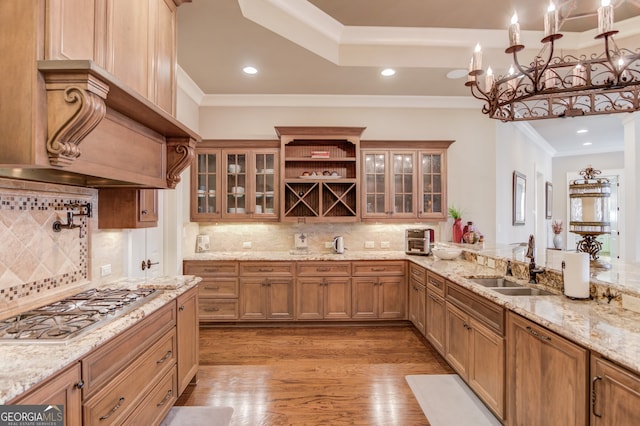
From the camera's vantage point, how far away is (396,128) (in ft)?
15.7

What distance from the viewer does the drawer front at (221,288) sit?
4.10 m

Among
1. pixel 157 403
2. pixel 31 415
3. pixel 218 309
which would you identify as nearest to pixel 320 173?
pixel 218 309

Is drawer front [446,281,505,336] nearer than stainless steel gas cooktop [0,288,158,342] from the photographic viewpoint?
No

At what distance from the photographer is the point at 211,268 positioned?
411 cm

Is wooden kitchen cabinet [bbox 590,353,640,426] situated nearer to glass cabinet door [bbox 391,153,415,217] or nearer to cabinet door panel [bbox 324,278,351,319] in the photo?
cabinet door panel [bbox 324,278,351,319]

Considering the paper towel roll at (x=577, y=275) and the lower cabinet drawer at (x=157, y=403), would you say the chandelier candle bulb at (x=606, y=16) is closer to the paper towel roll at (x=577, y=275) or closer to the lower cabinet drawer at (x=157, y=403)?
the paper towel roll at (x=577, y=275)

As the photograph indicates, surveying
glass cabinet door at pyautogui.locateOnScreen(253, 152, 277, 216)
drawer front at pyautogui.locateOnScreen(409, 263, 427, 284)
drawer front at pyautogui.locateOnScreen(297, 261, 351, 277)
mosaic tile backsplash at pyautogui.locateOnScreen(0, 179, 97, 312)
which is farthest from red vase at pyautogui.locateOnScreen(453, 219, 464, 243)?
mosaic tile backsplash at pyautogui.locateOnScreen(0, 179, 97, 312)

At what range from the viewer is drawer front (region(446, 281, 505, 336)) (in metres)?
2.17

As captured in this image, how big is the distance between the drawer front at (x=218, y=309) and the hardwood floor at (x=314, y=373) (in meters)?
0.17

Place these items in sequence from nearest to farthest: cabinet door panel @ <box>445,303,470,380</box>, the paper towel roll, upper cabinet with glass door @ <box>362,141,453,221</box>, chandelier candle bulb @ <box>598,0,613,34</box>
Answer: chandelier candle bulb @ <box>598,0,613,34</box>, the paper towel roll, cabinet door panel @ <box>445,303,470,380</box>, upper cabinet with glass door @ <box>362,141,453,221</box>

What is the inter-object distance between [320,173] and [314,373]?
2.54 meters

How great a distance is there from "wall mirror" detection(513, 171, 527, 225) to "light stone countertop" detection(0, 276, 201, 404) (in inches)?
213

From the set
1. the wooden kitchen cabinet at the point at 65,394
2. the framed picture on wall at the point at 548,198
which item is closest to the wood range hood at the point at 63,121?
the wooden kitchen cabinet at the point at 65,394

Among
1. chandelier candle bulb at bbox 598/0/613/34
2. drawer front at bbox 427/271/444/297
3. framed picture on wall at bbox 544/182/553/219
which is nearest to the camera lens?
chandelier candle bulb at bbox 598/0/613/34
